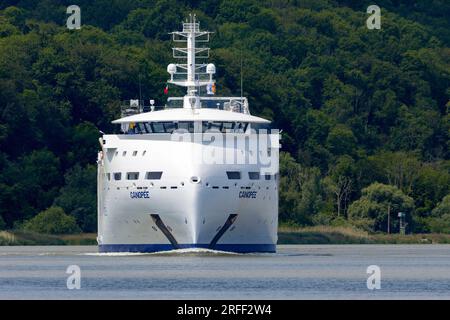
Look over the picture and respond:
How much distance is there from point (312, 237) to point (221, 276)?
5991 centimetres

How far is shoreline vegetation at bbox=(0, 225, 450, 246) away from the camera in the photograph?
400ft

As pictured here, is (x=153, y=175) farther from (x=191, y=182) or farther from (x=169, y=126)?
(x=169, y=126)

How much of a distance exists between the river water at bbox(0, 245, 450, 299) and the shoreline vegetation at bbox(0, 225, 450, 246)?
83.6 feet

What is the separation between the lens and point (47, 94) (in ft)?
521

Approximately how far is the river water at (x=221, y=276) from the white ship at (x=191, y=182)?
3.43 feet

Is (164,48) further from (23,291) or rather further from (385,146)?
(23,291)

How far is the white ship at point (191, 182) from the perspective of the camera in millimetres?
83625

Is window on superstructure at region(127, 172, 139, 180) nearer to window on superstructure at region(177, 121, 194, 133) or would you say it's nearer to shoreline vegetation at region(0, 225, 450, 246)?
window on superstructure at region(177, 121, 194, 133)

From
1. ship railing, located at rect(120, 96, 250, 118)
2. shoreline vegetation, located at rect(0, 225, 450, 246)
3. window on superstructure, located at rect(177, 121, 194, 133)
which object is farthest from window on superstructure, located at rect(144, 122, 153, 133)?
shoreline vegetation, located at rect(0, 225, 450, 246)

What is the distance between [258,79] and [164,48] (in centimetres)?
1552

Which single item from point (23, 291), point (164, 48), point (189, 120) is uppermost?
point (164, 48)

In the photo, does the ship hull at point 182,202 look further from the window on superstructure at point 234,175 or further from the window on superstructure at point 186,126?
the window on superstructure at point 186,126

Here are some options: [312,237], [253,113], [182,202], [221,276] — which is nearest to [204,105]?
[182,202]
